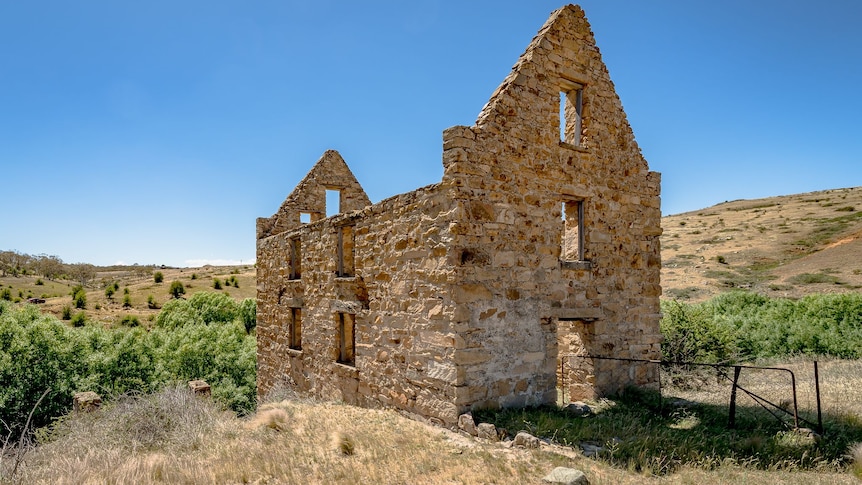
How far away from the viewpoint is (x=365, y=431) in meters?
8.00

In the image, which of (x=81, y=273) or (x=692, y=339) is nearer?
(x=692, y=339)

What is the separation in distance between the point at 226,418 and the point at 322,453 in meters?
3.11

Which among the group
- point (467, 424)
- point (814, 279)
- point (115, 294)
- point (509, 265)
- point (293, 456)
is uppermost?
point (509, 265)

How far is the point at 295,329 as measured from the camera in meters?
13.6

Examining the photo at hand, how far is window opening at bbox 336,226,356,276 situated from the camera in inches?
440

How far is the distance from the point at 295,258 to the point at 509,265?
717 centimetres

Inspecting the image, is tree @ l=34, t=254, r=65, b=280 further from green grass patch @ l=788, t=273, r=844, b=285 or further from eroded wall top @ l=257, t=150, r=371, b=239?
green grass patch @ l=788, t=273, r=844, b=285

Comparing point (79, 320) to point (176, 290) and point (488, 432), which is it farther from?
point (488, 432)

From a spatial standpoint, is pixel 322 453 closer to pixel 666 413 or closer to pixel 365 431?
pixel 365 431

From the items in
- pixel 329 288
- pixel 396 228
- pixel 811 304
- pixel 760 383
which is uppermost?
pixel 396 228

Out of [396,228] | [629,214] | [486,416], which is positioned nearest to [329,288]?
[396,228]

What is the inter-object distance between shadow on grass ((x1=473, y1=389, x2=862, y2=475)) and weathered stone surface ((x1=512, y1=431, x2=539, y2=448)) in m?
0.37

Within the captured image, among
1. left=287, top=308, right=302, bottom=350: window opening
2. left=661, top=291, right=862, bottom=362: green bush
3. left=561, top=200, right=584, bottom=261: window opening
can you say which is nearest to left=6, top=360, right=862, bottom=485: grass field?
left=561, top=200, right=584, bottom=261: window opening

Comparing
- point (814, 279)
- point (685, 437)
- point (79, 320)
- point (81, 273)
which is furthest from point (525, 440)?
A: point (81, 273)
